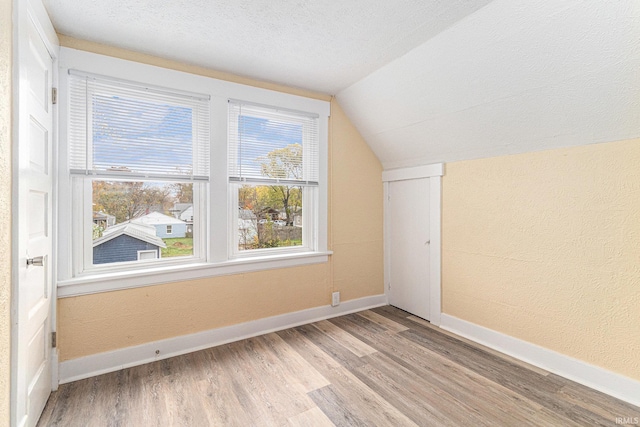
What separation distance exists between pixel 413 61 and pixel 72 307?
10.2ft

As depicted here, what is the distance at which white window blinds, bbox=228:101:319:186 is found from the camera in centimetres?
276

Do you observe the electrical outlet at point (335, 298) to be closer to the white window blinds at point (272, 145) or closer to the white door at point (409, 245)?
the white door at point (409, 245)

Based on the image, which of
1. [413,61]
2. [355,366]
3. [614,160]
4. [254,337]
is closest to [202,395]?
[254,337]

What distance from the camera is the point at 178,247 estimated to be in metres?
2.59

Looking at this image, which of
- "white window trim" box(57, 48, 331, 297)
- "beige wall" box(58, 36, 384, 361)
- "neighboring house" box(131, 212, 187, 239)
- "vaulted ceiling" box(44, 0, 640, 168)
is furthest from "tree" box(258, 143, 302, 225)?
"neighboring house" box(131, 212, 187, 239)

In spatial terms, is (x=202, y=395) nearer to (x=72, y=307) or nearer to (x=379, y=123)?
(x=72, y=307)

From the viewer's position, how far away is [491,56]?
6.57ft

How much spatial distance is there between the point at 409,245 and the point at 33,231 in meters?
3.11

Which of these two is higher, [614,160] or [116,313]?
[614,160]

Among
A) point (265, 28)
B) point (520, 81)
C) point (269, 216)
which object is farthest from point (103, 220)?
point (520, 81)

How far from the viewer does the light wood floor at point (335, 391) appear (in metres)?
1.73

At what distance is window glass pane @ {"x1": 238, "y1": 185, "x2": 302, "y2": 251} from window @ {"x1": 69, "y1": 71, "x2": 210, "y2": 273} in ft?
1.30

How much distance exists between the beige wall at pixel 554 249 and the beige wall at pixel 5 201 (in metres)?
3.06

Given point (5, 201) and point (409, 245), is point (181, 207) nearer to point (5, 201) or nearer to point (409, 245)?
point (5, 201)
